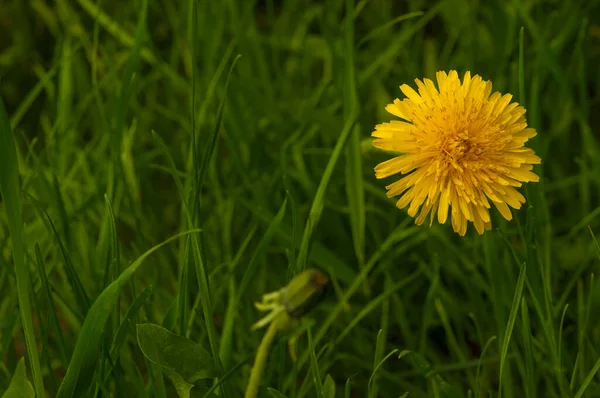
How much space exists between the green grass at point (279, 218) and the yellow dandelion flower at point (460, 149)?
6cm

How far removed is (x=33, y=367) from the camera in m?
0.72

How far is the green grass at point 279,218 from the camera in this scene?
2.61 ft

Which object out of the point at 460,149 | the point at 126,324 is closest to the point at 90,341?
the point at 126,324

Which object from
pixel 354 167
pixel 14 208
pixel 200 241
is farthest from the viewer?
pixel 354 167

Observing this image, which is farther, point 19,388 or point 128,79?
point 128,79

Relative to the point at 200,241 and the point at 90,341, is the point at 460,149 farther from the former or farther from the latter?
the point at 90,341

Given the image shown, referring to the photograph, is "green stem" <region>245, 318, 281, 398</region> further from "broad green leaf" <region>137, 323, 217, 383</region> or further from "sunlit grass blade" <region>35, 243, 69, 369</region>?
"sunlit grass blade" <region>35, 243, 69, 369</region>

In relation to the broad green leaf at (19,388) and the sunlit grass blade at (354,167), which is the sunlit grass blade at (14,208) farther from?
the sunlit grass blade at (354,167)

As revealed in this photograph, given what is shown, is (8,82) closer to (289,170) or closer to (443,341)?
(289,170)

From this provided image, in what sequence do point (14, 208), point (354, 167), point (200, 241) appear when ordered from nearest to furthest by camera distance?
1. point (14, 208)
2. point (200, 241)
3. point (354, 167)

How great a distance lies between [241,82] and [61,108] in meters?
0.31

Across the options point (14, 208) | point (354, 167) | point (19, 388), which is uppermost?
point (354, 167)

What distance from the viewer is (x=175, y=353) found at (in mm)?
748

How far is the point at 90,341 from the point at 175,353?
9 centimetres
